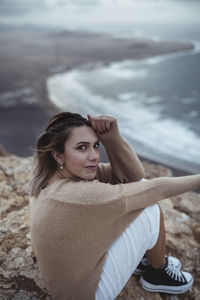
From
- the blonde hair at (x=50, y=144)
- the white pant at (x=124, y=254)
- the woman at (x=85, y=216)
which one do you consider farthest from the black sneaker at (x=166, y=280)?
the blonde hair at (x=50, y=144)

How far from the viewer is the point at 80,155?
1604mm

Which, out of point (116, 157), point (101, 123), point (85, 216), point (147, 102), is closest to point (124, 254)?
point (85, 216)

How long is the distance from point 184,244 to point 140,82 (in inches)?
593

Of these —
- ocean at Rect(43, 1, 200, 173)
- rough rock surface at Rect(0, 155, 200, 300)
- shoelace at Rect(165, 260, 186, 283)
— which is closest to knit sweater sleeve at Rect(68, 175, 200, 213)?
shoelace at Rect(165, 260, 186, 283)

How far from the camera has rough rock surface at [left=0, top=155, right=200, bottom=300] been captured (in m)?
1.92

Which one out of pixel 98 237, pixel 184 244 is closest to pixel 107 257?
pixel 98 237

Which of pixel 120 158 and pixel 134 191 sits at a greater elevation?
pixel 134 191

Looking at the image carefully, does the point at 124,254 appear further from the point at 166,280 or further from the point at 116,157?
the point at 116,157

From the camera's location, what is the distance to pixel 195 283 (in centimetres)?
226

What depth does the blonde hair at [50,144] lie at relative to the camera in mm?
1613

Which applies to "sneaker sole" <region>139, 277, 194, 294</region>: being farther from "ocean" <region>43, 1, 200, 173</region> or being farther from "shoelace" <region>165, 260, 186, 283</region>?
"ocean" <region>43, 1, 200, 173</region>

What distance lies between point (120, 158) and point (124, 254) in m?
0.70

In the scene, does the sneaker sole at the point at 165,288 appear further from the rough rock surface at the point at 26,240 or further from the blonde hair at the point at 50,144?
the blonde hair at the point at 50,144

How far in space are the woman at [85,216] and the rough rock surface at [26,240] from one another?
379 mm
